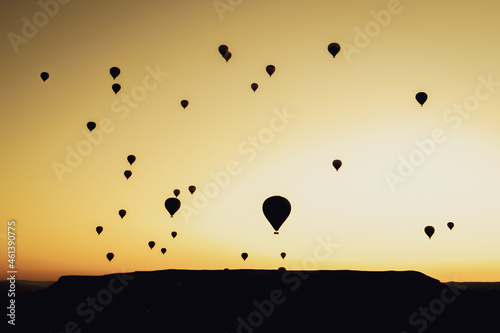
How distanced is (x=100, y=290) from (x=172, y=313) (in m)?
7.48

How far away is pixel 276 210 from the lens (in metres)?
24.7

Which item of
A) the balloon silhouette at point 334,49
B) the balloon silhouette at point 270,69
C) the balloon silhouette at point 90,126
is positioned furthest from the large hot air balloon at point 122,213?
the balloon silhouette at point 334,49

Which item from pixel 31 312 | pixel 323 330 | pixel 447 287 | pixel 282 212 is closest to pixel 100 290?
pixel 31 312

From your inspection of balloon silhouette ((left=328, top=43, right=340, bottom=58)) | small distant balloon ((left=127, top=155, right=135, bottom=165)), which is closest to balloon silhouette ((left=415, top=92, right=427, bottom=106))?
balloon silhouette ((left=328, top=43, right=340, bottom=58))

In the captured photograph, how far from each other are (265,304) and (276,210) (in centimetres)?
489

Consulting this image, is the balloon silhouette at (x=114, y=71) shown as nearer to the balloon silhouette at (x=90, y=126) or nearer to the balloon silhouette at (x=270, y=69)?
the balloon silhouette at (x=90, y=126)

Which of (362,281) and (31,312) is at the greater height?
(31,312)

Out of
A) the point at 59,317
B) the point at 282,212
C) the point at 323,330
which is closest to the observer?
the point at 323,330

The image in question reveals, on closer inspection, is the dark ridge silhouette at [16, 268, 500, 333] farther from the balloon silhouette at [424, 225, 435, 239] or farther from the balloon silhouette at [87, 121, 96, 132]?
the balloon silhouette at [87, 121, 96, 132]

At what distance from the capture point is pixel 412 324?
22.0m

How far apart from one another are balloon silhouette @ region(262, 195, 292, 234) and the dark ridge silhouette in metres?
3.56

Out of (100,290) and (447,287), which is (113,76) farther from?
(447,287)

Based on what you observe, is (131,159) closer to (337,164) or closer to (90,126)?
(90,126)

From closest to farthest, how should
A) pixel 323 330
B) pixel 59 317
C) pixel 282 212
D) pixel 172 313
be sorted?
pixel 323 330, pixel 172 313, pixel 282 212, pixel 59 317
